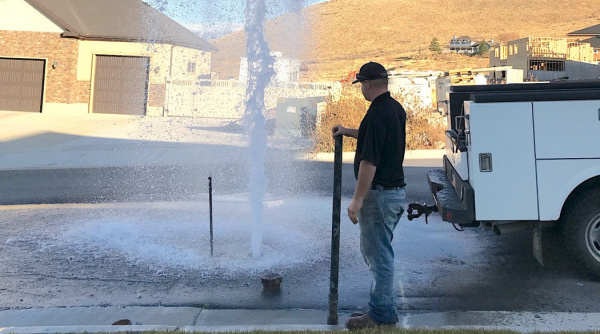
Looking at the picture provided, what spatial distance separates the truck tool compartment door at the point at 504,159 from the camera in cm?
490

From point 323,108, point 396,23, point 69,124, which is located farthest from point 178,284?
point 396,23

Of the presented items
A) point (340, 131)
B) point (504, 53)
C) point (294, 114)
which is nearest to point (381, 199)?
point (340, 131)

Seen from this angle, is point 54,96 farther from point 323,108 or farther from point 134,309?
point 134,309

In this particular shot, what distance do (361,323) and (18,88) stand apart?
1165 inches

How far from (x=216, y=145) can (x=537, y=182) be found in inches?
547

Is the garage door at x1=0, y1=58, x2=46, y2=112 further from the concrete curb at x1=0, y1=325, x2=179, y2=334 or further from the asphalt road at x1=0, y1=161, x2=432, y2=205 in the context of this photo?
the concrete curb at x1=0, y1=325, x2=179, y2=334

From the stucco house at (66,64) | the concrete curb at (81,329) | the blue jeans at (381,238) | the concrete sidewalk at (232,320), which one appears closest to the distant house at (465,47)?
the stucco house at (66,64)

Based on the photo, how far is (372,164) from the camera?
388 cm

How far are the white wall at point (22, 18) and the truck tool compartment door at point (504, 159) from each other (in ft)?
93.5

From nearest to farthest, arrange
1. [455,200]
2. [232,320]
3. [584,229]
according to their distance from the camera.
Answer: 1. [232,320]
2. [584,229]
3. [455,200]

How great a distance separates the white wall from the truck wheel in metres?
28.9

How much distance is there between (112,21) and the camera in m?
30.4

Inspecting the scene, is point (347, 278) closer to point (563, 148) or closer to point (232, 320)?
point (232, 320)

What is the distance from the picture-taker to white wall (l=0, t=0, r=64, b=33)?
1132 inches
